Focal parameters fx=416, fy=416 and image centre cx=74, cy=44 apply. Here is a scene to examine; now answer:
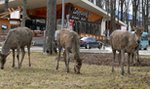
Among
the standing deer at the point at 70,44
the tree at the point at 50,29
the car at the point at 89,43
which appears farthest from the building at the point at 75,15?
the standing deer at the point at 70,44

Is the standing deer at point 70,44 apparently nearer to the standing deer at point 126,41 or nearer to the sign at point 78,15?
the standing deer at point 126,41

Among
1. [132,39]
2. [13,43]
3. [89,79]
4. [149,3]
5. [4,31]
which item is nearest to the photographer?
Result: [89,79]

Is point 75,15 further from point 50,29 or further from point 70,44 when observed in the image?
point 70,44

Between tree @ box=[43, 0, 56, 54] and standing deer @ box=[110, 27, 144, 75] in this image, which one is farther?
tree @ box=[43, 0, 56, 54]

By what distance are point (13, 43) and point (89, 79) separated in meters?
5.37

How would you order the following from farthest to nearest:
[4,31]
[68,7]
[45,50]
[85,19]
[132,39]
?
[85,19], [68,7], [4,31], [45,50], [132,39]

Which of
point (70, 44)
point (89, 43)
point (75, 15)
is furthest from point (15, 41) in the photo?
point (75, 15)

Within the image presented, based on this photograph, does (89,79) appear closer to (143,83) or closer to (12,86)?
(143,83)

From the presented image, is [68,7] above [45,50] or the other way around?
above

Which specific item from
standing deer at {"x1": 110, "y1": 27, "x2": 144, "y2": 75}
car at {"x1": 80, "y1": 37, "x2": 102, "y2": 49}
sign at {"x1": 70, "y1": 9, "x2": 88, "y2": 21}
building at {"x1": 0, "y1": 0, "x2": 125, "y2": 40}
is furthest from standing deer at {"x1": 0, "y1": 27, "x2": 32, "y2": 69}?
sign at {"x1": 70, "y1": 9, "x2": 88, "y2": 21}

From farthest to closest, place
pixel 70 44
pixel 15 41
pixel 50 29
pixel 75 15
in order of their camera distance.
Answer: pixel 75 15, pixel 50 29, pixel 15 41, pixel 70 44

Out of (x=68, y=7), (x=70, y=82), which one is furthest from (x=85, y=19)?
(x=70, y=82)

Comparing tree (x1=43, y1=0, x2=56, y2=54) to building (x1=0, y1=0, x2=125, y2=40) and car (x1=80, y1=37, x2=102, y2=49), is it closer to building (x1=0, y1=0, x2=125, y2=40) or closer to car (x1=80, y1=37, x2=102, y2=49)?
car (x1=80, y1=37, x2=102, y2=49)

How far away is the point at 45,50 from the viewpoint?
1194 inches
